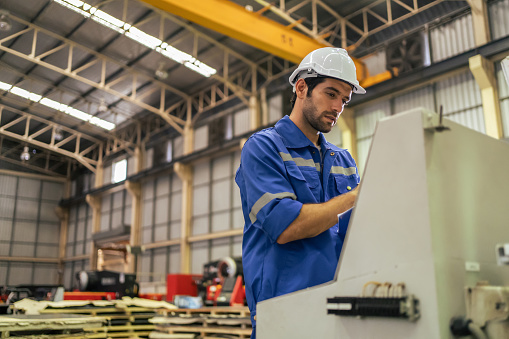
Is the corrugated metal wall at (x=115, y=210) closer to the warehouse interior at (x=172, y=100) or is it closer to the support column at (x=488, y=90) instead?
the warehouse interior at (x=172, y=100)

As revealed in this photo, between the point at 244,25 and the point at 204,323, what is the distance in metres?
7.30

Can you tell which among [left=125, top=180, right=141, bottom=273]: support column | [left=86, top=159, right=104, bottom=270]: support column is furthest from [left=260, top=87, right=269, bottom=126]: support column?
[left=86, top=159, right=104, bottom=270]: support column

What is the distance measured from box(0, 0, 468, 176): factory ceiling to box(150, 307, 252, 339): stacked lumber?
670 centimetres

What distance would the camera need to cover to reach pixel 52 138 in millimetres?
22516

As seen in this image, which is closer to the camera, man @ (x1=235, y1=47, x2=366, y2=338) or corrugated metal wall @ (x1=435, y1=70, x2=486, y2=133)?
man @ (x1=235, y1=47, x2=366, y2=338)

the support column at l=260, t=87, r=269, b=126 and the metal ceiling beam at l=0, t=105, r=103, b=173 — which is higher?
the metal ceiling beam at l=0, t=105, r=103, b=173

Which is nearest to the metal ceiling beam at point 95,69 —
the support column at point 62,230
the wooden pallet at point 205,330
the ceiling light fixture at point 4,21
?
the ceiling light fixture at point 4,21

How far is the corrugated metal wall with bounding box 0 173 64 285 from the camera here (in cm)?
2452

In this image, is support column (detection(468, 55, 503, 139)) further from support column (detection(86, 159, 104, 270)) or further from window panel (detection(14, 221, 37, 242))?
window panel (detection(14, 221, 37, 242))

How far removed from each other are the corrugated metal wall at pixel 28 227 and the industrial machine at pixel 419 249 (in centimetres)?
2654

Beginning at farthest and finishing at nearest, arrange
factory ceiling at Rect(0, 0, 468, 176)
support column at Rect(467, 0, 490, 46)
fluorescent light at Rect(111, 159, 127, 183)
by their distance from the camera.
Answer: fluorescent light at Rect(111, 159, 127, 183), factory ceiling at Rect(0, 0, 468, 176), support column at Rect(467, 0, 490, 46)

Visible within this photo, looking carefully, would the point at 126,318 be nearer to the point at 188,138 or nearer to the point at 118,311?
the point at 118,311

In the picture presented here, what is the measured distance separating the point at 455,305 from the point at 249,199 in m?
0.78

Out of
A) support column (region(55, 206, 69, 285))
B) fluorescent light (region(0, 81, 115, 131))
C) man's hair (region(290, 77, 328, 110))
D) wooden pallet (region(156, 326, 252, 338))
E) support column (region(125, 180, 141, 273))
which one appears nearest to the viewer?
man's hair (region(290, 77, 328, 110))
